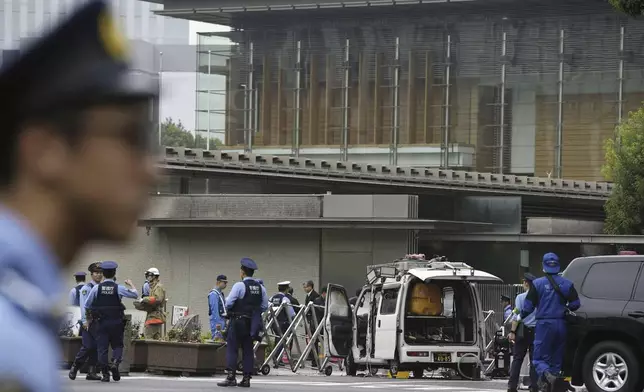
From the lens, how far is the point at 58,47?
154 centimetres

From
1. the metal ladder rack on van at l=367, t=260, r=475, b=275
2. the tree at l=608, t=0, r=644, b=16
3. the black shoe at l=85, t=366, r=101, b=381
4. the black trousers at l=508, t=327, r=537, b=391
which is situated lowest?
the black shoe at l=85, t=366, r=101, b=381

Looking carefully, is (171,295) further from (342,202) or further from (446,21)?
(446,21)

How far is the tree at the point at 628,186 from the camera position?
50000 millimetres

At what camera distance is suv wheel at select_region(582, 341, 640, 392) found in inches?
726

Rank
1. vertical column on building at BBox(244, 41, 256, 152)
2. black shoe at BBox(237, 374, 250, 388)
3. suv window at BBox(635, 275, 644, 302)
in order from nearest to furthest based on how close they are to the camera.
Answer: suv window at BBox(635, 275, 644, 302)
black shoe at BBox(237, 374, 250, 388)
vertical column on building at BBox(244, 41, 256, 152)

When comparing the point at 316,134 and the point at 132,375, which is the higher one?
the point at 316,134

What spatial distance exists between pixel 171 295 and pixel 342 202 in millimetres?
4929

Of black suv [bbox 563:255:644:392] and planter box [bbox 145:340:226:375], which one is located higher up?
black suv [bbox 563:255:644:392]

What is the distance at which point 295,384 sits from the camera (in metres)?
22.3

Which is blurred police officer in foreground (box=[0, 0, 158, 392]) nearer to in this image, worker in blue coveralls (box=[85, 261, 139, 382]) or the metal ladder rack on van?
worker in blue coveralls (box=[85, 261, 139, 382])

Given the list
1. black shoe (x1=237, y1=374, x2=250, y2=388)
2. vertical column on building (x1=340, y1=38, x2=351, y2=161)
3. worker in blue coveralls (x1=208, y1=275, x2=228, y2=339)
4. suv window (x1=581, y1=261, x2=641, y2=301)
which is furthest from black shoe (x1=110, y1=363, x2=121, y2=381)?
vertical column on building (x1=340, y1=38, x2=351, y2=161)

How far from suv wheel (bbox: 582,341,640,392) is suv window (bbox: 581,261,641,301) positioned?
2.12 ft

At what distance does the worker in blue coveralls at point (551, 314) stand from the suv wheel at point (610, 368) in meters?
0.71

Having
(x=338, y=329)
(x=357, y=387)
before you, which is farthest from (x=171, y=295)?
(x=357, y=387)
